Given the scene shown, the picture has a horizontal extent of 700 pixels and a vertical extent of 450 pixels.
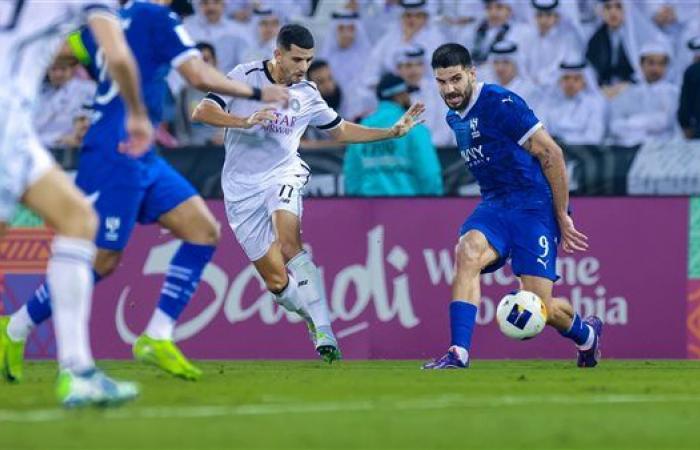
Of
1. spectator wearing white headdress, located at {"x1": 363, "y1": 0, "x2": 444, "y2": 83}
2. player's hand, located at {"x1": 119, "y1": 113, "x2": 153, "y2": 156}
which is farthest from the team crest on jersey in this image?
spectator wearing white headdress, located at {"x1": 363, "y1": 0, "x2": 444, "y2": 83}

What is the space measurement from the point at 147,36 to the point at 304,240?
571 cm

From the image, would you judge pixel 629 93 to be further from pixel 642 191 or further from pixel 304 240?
pixel 304 240

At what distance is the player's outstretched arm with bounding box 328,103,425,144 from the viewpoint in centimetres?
1294

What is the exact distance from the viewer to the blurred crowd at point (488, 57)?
17.6 meters

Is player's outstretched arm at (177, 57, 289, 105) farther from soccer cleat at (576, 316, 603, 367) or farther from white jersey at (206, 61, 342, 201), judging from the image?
soccer cleat at (576, 316, 603, 367)

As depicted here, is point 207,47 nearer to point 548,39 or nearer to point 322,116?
point 548,39

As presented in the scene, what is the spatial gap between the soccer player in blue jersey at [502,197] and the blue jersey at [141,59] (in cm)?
266

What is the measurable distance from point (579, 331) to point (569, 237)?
2.81 ft

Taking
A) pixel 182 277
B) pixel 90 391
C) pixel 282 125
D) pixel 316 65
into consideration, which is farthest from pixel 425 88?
pixel 90 391

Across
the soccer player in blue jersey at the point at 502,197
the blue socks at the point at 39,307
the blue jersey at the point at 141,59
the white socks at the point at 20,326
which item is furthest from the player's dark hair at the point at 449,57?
the white socks at the point at 20,326

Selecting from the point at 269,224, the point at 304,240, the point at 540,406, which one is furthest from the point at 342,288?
the point at 540,406

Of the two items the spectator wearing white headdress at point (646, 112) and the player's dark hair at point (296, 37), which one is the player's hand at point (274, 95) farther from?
the spectator wearing white headdress at point (646, 112)

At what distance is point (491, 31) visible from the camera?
18.2m

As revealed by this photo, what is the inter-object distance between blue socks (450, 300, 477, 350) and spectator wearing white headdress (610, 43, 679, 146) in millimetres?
5880
